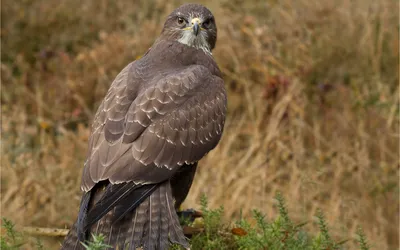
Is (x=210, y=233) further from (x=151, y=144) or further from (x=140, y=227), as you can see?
(x=151, y=144)

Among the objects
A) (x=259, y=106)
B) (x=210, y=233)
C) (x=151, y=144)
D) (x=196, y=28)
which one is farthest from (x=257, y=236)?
(x=259, y=106)

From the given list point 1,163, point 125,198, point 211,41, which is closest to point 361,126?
point 211,41

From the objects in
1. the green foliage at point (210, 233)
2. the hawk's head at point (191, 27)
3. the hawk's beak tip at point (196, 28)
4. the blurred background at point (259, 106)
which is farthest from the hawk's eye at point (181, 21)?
the blurred background at point (259, 106)

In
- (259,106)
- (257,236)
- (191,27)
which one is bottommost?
(259,106)

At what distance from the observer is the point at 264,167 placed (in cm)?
720

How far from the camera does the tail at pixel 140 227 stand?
4.27 metres

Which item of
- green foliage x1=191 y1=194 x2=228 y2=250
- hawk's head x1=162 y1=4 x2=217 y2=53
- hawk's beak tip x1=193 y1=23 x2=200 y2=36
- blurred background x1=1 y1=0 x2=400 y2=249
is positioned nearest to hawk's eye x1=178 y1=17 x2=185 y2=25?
hawk's head x1=162 y1=4 x2=217 y2=53

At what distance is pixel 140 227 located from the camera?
4312 mm

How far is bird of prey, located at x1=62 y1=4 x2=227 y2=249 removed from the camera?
429 centimetres

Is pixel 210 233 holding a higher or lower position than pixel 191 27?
lower

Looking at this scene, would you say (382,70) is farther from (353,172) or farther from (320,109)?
(353,172)

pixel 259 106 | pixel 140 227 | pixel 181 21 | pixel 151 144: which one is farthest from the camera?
pixel 259 106

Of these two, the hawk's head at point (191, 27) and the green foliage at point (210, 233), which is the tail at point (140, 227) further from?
the hawk's head at point (191, 27)

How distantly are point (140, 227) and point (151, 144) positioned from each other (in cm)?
48
